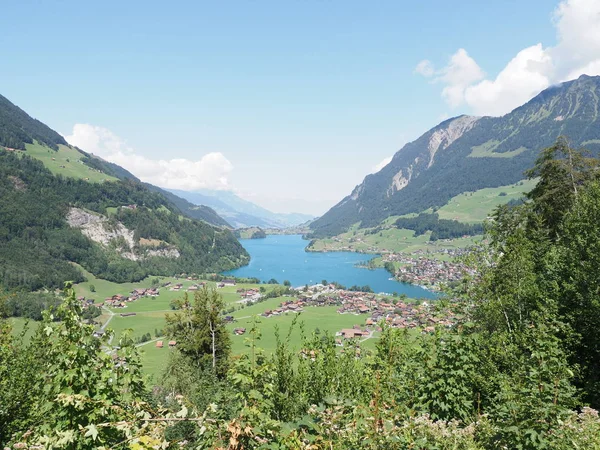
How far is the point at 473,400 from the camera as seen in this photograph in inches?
274

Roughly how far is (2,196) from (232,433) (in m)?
244

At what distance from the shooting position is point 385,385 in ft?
21.7

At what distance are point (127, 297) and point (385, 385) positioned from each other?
15469 cm

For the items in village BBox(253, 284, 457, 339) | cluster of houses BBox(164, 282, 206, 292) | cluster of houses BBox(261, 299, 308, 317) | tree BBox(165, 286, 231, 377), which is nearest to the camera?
tree BBox(165, 286, 231, 377)

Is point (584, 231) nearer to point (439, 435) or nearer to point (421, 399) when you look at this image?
point (421, 399)

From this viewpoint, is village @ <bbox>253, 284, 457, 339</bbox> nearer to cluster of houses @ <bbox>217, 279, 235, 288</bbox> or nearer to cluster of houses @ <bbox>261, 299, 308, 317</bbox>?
cluster of houses @ <bbox>261, 299, 308, 317</bbox>

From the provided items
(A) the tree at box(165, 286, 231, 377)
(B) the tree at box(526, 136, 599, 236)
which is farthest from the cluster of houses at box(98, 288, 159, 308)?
(B) the tree at box(526, 136, 599, 236)

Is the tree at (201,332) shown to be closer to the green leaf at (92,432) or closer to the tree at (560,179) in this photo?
the green leaf at (92,432)

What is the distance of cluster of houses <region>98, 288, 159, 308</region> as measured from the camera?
128250mm

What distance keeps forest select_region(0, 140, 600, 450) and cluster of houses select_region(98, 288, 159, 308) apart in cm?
13081

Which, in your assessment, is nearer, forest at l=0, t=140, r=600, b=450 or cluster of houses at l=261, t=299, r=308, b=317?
forest at l=0, t=140, r=600, b=450

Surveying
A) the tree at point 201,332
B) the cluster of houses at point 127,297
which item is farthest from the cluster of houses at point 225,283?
the tree at point 201,332

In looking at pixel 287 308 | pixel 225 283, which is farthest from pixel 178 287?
pixel 287 308

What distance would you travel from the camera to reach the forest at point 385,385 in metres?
3.54
